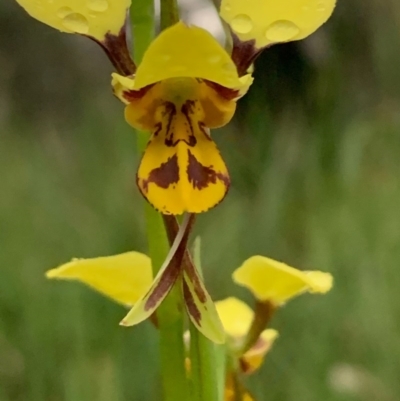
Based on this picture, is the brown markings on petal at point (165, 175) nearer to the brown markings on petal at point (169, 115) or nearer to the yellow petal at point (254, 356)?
the brown markings on petal at point (169, 115)

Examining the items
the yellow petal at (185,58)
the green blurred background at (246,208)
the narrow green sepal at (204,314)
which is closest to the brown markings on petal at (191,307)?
the narrow green sepal at (204,314)

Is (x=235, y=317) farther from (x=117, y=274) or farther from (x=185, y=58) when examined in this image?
(x=185, y=58)

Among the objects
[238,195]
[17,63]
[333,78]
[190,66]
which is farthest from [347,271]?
[17,63]

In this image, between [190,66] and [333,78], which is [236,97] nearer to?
[190,66]

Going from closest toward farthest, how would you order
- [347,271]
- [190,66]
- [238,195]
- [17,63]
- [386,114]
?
[190,66]
[347,271]
[238,195]
[386,114]
[17,63]

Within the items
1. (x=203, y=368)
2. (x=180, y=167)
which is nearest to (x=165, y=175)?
(x=180, y=167)

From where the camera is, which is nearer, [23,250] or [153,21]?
[153,21]

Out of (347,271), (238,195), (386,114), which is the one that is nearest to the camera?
(347,271)
